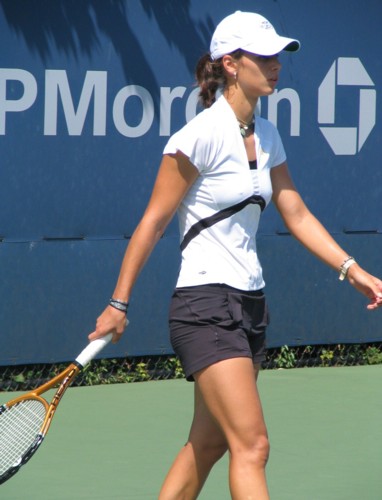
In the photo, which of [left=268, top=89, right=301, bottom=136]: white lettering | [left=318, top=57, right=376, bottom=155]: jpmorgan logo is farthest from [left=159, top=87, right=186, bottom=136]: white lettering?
[left=318, top=57, right=376, bottom=155]: jpmorgan logo

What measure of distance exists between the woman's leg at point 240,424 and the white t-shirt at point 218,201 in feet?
0.93

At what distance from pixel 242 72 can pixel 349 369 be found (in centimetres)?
382

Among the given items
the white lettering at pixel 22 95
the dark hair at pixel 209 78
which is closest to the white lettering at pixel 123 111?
the white lettering at pixel 22 95

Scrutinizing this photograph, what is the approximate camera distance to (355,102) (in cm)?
701

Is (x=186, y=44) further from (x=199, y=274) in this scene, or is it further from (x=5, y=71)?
(x=199, y=274)

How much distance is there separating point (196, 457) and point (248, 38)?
52.1 inches

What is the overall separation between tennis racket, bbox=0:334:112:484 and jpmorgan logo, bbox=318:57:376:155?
3.68 meters

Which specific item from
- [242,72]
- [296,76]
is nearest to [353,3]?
[296,76]

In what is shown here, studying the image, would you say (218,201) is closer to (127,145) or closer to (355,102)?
(127,145)

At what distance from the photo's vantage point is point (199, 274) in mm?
3543

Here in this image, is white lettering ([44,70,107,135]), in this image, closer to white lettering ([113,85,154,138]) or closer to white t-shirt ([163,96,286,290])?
white lettering ([113,85,154,138])

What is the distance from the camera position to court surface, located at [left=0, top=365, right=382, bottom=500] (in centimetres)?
465

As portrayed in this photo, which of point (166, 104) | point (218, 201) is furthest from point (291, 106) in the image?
point (218, 201)

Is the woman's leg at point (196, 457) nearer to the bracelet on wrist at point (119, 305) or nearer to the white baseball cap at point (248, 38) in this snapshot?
the bracelet on wrist at point (119, 305)
